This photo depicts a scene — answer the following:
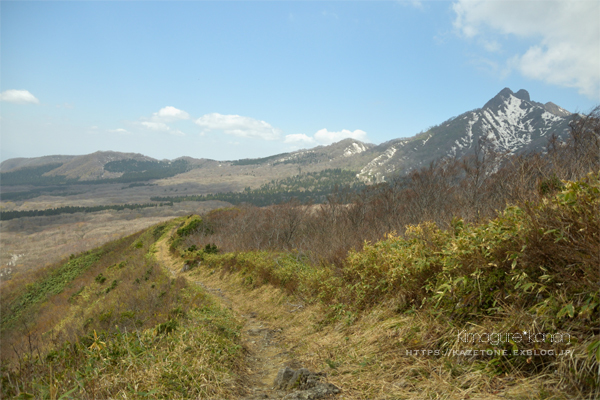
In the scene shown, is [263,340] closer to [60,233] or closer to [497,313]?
[497,313]

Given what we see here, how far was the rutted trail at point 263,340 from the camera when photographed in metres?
4.80

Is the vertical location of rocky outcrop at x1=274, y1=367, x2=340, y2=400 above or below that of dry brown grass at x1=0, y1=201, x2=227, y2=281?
above

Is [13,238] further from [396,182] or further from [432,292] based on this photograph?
[432,292]

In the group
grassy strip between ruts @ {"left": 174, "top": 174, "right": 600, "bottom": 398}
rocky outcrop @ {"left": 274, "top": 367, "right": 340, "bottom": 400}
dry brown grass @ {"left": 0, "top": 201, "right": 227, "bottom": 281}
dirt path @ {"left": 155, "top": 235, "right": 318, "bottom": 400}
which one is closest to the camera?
grassy strip between ruts @ {"left": 174, "top": 174, "right": 600, "bottom": 398}

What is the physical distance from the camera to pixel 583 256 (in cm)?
281

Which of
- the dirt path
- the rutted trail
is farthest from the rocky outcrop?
the dirt path

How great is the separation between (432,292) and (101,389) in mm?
4611

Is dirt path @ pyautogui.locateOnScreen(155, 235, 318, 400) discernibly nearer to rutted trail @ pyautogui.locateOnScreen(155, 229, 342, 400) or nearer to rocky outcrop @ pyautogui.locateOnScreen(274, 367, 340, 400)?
A: rutted trail @ pyautogui.locateOnScreen(155, 229, 342, 400)

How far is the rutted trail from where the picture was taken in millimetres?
4797

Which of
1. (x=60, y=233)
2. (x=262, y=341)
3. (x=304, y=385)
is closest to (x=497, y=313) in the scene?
(x=304, y=385)

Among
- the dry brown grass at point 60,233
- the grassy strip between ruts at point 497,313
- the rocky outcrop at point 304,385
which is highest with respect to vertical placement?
the grassy strip between ruts at point 497,313

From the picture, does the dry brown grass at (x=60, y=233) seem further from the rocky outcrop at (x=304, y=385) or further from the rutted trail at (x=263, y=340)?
the rocky outcrop at (x=304, y=385)

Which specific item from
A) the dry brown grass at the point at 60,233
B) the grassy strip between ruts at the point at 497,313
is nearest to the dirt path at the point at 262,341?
the grassy strip between ruts at the point at 497,313

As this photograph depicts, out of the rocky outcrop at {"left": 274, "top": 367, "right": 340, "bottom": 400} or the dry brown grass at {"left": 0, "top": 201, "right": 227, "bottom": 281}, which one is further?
the dry brown grass at {"left": 0, "top": 201, "right": 227, "bottom": 281}
